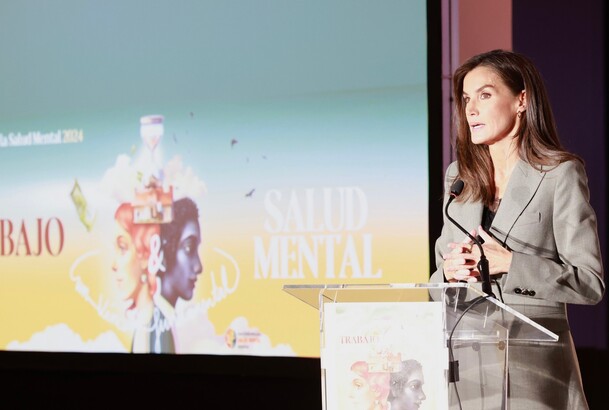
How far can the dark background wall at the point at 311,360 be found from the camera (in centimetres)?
373

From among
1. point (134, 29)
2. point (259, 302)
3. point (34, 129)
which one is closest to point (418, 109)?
point (259, 302)

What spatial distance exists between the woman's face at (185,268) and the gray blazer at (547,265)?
228cm

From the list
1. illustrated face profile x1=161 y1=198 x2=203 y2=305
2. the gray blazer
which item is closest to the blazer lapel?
the gray blazer

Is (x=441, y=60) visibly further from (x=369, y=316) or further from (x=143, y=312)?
(x=369, y=316)

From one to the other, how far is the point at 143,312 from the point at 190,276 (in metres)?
0.32

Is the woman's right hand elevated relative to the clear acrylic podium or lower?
elevated

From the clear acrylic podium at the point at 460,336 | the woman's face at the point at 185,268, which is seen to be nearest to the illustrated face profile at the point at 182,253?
the woman's face at the point at 185,268

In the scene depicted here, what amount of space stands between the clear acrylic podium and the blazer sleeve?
0.80 ft

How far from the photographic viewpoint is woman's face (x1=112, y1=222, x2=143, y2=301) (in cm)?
451

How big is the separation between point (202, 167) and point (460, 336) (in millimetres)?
2734

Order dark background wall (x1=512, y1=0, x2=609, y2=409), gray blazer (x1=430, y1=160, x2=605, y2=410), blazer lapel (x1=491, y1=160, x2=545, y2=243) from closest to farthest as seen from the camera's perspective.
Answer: gray blazer (x1=430, y1=160, x2=605, y2=410) → blazer lapel (x1=491, y1=160, x2=545, y2=243) → dark background wall (x1=512, y1=0, x2=609, y2=409)

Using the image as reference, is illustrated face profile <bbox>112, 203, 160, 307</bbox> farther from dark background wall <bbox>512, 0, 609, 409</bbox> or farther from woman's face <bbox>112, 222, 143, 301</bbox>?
dark background wall <bbox>512, 0, 609, 409</bbox>

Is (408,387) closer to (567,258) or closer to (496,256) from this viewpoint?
(496,256)

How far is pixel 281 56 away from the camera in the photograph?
13.9ft
